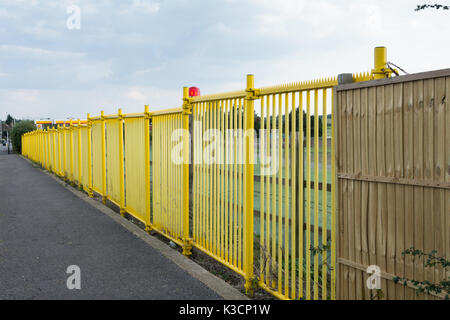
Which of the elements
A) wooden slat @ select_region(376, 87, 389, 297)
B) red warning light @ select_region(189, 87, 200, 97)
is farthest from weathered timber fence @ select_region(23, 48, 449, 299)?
red warning light @ select_region(189, 87, 200, 97)

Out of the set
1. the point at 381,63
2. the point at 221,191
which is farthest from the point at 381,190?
the point at 221,191

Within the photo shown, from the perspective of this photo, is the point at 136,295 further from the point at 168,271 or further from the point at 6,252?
the point at 6,252

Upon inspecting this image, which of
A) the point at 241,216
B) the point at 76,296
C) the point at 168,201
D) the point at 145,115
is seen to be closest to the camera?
the point at 76,296

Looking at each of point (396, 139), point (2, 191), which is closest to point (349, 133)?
point (396, 139)

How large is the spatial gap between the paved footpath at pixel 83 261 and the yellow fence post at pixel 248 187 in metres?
0.43

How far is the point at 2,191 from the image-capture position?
15070mm

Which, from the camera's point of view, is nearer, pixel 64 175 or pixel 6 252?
pixel 6 252

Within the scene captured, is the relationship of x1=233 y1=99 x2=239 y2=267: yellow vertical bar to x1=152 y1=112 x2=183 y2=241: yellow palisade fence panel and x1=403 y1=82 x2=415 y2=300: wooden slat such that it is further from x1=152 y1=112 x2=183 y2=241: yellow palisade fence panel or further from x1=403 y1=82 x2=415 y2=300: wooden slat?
x1=403 y1=82 x2=415 y2=300: wooden slat

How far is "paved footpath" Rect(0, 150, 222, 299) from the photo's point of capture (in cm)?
516

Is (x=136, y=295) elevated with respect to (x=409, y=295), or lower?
lower

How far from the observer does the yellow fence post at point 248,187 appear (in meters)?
4.97

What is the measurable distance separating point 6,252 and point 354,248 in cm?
533

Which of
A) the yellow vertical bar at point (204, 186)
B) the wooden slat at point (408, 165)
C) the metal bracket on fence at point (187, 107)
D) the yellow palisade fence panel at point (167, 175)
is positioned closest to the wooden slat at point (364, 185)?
the wooden slat at point (408, 165)
